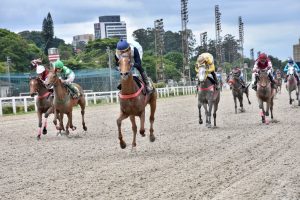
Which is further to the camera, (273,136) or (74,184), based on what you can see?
(273,136)

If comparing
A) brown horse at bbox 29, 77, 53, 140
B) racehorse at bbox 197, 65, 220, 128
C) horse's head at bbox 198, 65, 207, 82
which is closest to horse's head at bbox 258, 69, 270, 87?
racehorse at bbox 197, 65, 220, 128

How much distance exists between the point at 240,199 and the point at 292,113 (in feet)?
52.8

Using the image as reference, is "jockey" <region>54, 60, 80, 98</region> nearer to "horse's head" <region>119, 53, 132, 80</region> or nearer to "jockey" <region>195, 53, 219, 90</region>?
"jockey" <region>195, 53, 219, 90</region>

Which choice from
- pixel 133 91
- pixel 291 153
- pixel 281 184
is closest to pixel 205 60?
pixel 133 91

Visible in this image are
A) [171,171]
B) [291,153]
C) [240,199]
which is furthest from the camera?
[291,153]

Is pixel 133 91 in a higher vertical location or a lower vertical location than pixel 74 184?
higher

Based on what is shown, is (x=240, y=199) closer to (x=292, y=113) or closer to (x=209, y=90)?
(x=209, y=90)

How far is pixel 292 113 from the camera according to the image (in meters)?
23.1

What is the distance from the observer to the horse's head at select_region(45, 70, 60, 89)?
57.0 ft

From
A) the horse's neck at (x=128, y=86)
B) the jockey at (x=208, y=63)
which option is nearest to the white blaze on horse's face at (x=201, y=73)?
the jockey at (x=208, y=63)

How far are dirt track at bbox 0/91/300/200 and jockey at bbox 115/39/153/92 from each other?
1.62 metres

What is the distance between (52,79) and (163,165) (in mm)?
7497

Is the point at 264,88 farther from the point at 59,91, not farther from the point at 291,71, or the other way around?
the point at 291,71

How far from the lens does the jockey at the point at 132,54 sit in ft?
42.1
